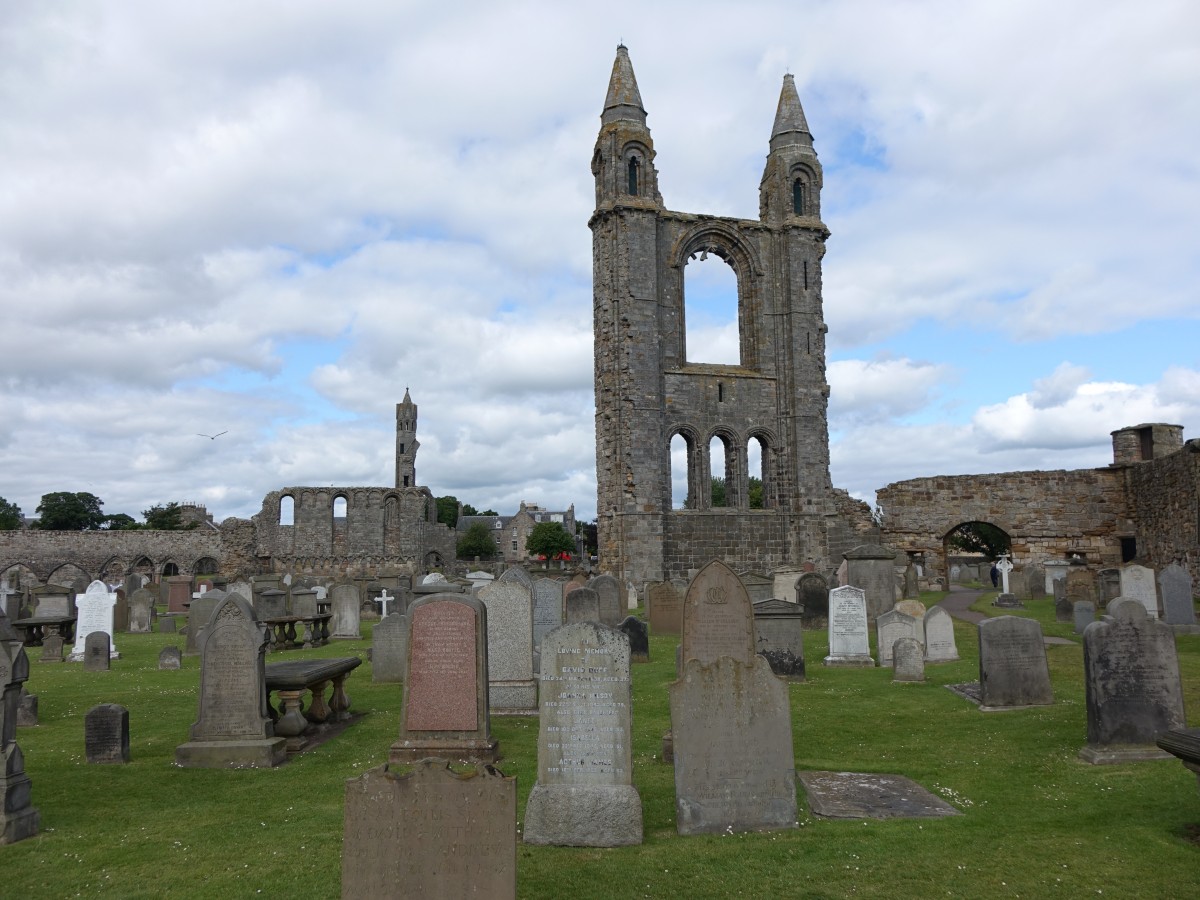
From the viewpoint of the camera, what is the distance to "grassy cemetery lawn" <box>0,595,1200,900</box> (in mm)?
4547

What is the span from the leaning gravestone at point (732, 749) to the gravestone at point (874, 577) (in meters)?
12.5

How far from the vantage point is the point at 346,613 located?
17.5 meters

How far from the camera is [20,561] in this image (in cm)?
4459

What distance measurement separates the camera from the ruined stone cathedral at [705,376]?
24812mm

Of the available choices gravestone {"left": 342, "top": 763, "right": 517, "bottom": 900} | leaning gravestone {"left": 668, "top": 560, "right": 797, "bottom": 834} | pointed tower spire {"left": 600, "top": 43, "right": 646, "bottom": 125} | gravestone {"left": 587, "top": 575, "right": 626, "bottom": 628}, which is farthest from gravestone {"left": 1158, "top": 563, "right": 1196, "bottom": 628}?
pointed tower spire {"left": 600, "top": 43, "right": 646, "bottom": 125}

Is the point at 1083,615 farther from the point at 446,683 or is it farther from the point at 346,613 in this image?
the point at 346,613

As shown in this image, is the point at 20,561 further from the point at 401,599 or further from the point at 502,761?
the point at 502,761

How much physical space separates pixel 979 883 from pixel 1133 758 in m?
3.06

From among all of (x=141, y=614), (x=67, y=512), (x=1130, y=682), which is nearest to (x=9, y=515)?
(x=67, y=512)

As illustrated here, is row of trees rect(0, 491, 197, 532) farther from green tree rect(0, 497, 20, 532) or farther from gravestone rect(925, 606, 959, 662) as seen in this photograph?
gravestone rect(925, 606, 959, 662)

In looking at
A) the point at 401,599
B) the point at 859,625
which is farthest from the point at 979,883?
the point at 401,599

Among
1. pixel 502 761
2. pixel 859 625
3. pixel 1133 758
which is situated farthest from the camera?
pixel 859 625

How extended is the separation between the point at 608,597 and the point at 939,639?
239 inches

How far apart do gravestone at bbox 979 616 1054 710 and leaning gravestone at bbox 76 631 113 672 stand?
41.4ft
